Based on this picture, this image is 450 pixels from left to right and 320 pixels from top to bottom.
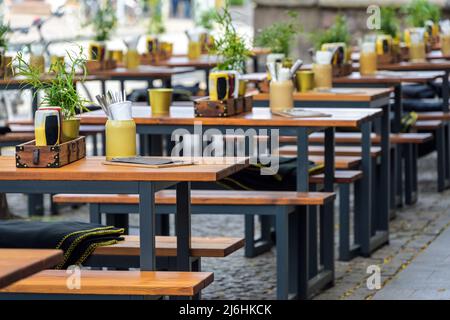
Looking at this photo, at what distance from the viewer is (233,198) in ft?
18.7

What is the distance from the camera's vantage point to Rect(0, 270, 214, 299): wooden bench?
4211 mm

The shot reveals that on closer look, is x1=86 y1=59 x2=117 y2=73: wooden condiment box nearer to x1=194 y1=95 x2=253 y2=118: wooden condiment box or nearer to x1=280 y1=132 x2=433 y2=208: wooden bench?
x1=280 y1=132 x2=433 y2=208: wooden bench

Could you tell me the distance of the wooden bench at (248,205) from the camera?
5.63 m

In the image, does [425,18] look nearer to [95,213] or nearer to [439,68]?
[439,68]

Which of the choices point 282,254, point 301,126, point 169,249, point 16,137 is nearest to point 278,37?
point 16,137

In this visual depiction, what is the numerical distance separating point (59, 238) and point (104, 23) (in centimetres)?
585

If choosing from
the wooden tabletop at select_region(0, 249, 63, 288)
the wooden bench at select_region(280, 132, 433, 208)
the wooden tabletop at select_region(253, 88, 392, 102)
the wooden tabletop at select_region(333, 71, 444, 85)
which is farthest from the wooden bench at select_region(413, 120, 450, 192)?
the wooden tabletop at select_region(0, 249, 63, 288)

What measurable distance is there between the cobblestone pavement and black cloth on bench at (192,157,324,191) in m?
0.48

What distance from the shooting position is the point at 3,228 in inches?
185

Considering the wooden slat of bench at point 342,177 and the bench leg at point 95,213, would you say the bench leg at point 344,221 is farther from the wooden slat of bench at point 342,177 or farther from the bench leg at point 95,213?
the bench leg at point 95,213

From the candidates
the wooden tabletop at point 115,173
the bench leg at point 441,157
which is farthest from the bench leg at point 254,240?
the wooden tabletop at point 115,173

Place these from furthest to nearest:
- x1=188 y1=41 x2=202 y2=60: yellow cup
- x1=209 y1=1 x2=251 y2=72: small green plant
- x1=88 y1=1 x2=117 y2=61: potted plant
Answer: x1=188 y1=41 x2=202 y2=60: yellow cup < x1=88 y1=1 x2=117 y2=61: potted plant < x1=209 y1=1 x2=251 y2=72: small green plant

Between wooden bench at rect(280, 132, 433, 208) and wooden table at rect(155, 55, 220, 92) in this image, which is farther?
wooden table at rect(155, 55, 220, 92)
